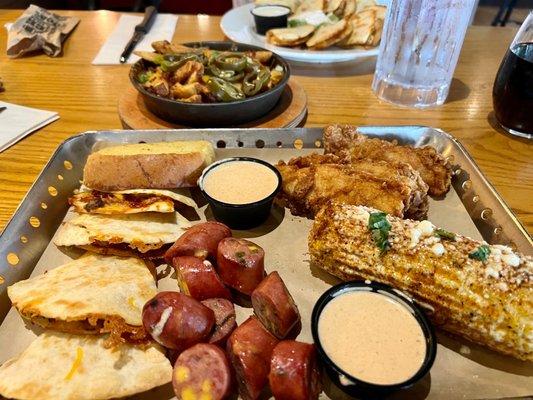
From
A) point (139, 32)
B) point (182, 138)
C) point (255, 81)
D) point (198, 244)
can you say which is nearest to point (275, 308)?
point (198, 244)

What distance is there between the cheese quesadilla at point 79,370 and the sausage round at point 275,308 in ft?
1.39

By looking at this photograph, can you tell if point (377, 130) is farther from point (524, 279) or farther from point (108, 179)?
point (108, 179)

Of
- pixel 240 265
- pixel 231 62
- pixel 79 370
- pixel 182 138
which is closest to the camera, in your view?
pixel 79 370

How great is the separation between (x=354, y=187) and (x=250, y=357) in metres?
1.16

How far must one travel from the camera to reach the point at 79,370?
1592 millimetres

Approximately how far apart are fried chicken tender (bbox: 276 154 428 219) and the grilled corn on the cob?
0.23m

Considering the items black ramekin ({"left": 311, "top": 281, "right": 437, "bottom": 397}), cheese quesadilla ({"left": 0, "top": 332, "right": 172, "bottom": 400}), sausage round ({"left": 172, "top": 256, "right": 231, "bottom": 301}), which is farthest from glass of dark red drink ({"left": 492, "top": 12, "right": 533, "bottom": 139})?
cheese quesadilla ({"left": 0, "top": 332, "right": 172, "bottom": 400})

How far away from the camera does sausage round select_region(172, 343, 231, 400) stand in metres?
1.50

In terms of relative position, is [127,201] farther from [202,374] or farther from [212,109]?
[202,374]

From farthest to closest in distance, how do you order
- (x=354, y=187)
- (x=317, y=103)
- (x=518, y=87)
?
(x=317, y=103), (x=518, y=87), (x=354, y=187)

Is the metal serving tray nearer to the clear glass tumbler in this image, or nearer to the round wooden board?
the round wooden board

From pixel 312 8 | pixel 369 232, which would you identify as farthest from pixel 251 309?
pixel 312 8

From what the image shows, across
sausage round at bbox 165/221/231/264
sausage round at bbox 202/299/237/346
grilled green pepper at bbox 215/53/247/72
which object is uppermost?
grilled green pepper at bbox 215/53/247/72

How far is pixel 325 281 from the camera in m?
2.11
